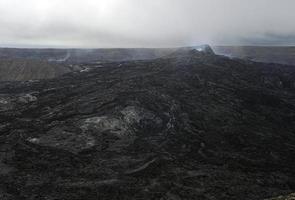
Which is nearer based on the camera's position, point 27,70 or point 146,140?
point 146,140

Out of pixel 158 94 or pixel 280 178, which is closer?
pixel 280 178

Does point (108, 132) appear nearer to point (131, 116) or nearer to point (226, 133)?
point (131, 116)

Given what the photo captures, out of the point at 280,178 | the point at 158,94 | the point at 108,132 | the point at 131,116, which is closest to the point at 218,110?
the point at 158,94

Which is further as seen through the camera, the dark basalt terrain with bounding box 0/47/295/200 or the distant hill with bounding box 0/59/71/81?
the distant hill with bounding box 0/59/71/81

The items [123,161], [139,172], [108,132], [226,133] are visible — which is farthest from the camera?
[226,133]

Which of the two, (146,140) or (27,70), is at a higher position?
(146,140)
